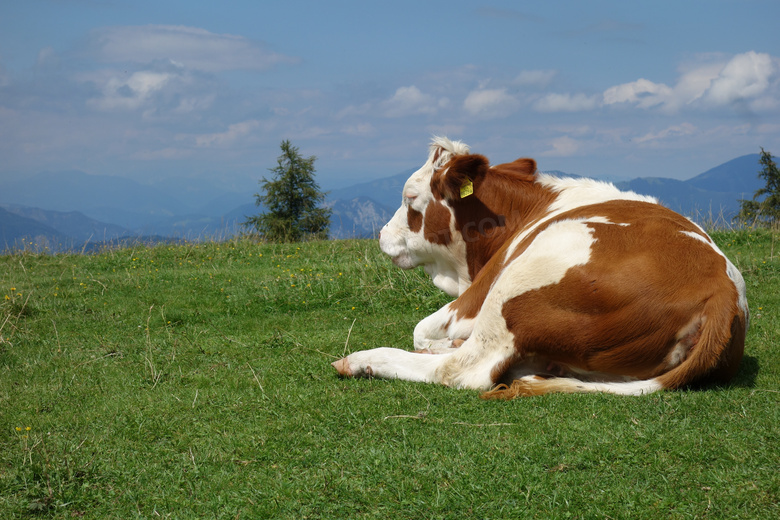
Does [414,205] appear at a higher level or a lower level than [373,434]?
higher

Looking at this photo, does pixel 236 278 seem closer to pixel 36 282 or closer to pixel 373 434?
pixel 36 282

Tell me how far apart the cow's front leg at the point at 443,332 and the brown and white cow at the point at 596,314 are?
0.05 feet

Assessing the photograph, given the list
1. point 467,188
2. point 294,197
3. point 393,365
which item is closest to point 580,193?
point 467,188

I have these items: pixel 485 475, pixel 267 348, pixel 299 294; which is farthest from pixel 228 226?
pixel 485 475

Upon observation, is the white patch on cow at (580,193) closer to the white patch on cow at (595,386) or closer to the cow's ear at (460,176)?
the cow's ear at (460,176)

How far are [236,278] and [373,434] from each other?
7.23 meters

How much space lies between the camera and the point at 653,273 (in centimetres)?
398

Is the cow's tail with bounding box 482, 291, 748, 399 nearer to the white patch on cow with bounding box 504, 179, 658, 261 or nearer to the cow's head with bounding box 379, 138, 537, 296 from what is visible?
the white patch on cow with bounding box 504, 179, 658, 261

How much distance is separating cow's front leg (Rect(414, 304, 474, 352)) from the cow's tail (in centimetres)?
96

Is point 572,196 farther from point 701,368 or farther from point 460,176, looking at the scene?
point 701,368

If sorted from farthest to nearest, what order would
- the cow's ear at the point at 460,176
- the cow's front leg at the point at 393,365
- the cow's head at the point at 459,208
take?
the cow's head at the point at 459,208
the cow's ear at the point at 460,176
the cow's front leg at the point at 393,365

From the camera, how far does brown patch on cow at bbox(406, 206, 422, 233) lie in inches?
253

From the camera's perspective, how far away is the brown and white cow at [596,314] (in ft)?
12.8

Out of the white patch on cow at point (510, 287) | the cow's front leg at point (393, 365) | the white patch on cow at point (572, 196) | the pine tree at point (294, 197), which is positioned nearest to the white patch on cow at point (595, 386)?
the white patch on cow at point (510, 287)
